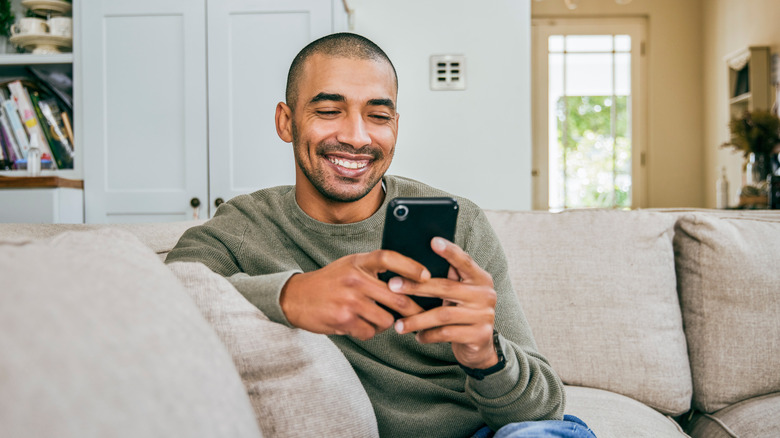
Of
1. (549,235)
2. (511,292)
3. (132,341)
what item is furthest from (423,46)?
(132,341)

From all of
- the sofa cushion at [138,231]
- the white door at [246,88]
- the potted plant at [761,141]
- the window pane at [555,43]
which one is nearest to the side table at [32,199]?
the white door at [246,88]

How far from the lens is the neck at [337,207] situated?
1.17 meters

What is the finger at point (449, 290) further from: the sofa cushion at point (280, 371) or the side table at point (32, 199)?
the side table at point (32, 199)

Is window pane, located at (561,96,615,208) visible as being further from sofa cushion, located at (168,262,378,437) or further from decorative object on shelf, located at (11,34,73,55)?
sofa cushion, located at (168,262,378,437)

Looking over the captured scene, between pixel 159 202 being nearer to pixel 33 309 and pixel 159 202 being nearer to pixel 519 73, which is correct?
pixel 519 73

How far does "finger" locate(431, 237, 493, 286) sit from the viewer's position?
0.71 m

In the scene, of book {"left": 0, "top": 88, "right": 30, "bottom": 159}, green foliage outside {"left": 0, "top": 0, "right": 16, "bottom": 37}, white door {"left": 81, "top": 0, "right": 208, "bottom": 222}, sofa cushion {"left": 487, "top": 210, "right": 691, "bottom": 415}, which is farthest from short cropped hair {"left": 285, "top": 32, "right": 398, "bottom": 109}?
green foliage outside {"left": 0, "top": 0, "right": 16, "bottom": 37}

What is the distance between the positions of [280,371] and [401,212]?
0.23m

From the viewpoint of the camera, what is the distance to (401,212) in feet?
2.29

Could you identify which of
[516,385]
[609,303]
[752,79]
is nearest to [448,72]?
[609,303]

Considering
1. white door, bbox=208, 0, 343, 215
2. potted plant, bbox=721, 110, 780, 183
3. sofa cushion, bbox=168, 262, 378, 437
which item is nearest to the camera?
sofa cushion, bbox=168, 262, 378, 437

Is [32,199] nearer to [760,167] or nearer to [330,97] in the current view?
[330,97]

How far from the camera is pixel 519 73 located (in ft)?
9.43

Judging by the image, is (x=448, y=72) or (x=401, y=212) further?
(x=448, y=72)
